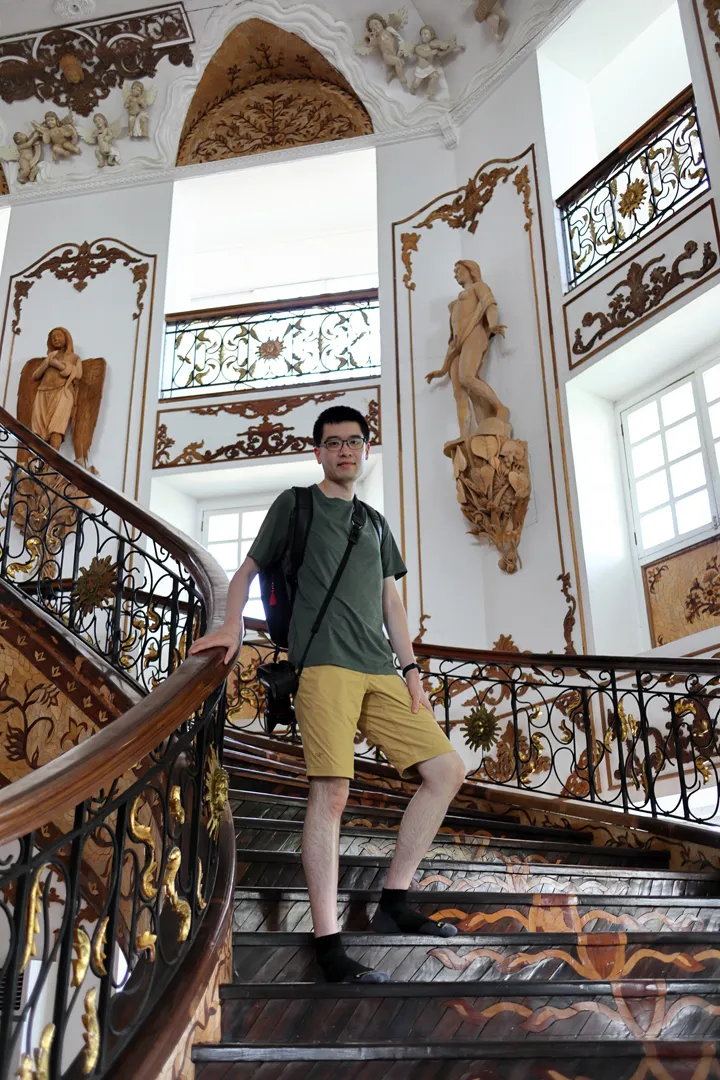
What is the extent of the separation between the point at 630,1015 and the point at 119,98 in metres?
9.94

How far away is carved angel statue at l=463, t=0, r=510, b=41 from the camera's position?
28.4 feet

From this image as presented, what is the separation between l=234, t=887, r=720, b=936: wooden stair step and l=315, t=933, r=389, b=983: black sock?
1.14 feet

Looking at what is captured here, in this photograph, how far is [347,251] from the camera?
40.1ft

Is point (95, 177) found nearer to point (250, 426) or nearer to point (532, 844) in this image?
point (250, 426)

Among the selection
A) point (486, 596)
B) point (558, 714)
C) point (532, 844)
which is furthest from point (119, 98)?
point (532, 844)

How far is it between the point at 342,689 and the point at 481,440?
5010mm

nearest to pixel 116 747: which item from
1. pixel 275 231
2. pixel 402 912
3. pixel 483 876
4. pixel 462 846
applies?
pixel 402 912

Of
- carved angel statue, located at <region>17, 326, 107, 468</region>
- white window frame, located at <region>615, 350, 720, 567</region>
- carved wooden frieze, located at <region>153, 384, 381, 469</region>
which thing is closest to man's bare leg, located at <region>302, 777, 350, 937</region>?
white window frame, located at <region>615, 350, 720, 567</region>

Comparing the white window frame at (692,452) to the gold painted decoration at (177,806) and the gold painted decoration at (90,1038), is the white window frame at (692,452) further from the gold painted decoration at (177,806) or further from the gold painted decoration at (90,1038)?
the gold painted decoration at (90,1038)

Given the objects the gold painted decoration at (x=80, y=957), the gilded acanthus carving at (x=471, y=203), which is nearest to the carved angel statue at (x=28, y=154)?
the gilded acanthus carving at (x=471, y=203)

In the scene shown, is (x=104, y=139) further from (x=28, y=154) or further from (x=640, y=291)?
(x=640, y=291)

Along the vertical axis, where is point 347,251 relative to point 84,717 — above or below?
above

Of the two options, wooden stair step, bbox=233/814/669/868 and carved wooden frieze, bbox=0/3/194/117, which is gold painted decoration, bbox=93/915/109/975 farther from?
carved wooden frieze, bbox=0/3/194/117

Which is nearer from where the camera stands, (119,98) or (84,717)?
(84,717)
